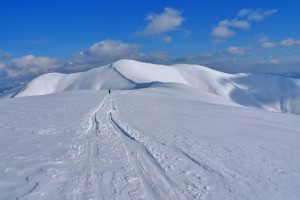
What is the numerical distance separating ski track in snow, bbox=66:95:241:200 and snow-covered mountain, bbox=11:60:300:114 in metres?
113

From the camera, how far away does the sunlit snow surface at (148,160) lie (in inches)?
319

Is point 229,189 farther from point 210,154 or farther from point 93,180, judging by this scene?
point 93,180

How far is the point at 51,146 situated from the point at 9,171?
124 inches

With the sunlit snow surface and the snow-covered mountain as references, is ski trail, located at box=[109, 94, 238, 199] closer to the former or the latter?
the sunlit snow surface

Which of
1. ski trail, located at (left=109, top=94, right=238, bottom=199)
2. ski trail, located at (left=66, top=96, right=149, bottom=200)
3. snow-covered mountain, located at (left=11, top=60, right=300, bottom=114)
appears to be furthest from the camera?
snow-covered mountain, located at (left=11, top=60, right=300, bottom=114)

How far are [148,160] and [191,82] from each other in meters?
158

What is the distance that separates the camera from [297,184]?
28.8 ft

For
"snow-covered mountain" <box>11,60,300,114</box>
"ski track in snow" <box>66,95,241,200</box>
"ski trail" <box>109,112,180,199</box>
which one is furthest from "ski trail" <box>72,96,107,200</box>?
"snow-covered mountain" <box>11,60,300,114</box>

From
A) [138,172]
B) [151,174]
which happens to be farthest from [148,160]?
[151,174]

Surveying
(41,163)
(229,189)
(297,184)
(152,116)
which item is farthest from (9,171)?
(152,116)

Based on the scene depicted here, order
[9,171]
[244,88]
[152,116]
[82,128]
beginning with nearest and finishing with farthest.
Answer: [9,171], [82,128], [152,116], [244,88]

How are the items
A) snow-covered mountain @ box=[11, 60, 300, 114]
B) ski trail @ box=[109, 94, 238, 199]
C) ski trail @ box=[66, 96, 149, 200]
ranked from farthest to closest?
snow-covered mountain @ box=[11, 60, 300, 114] < ski trail @ box=[109, 94, 238, 199] < ski trail @ box=[66, 96, 149, 200]

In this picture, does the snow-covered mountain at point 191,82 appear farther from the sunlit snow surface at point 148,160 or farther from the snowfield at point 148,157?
the sunlit snow surface at point 148,160

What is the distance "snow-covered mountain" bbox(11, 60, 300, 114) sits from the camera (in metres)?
142
